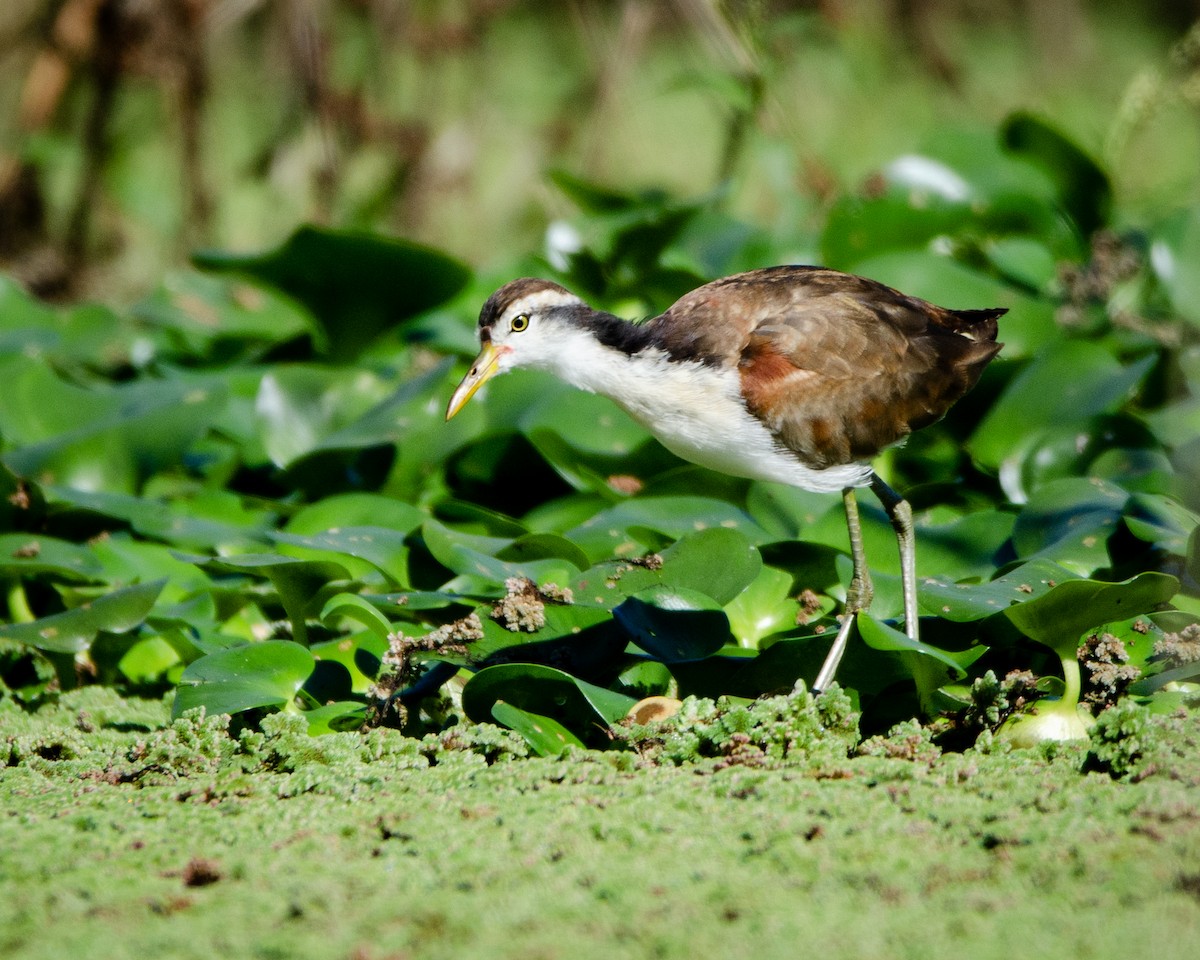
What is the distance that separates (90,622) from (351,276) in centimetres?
212

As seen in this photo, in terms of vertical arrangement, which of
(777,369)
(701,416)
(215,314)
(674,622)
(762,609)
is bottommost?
(762,609)

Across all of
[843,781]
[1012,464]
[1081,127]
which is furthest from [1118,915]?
[1081,127]

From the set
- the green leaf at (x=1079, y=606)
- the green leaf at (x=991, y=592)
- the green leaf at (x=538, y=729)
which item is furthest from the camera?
the green leaf at (x=991, y=592)

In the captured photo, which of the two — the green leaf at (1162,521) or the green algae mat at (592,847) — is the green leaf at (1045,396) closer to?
the green leaf at (1162,521)

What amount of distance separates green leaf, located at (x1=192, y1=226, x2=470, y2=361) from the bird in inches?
57.8

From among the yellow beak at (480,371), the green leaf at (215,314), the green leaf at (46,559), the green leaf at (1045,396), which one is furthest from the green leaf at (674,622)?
the green leaf at (215,314)

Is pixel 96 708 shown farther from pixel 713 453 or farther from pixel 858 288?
pixel 858 288

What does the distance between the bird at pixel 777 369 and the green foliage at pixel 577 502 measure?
233mm

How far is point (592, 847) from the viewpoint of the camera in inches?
103

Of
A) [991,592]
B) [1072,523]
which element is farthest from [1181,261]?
[991,592]

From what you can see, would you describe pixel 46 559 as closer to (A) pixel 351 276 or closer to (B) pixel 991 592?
(A) pixel 351 276

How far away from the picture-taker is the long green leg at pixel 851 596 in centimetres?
337

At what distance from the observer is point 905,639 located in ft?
10.1

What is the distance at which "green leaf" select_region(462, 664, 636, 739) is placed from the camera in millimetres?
3227
